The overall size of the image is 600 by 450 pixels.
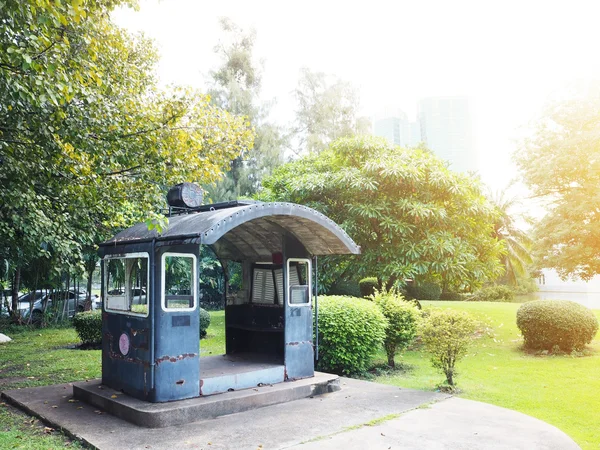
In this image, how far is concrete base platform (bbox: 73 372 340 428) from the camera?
6.33m

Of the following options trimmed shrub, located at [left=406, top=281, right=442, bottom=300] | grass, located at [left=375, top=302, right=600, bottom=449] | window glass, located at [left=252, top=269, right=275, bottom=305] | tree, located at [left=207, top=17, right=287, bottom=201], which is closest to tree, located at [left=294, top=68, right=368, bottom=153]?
tree, located at [left=207, top=17, right=287, bottom=201]

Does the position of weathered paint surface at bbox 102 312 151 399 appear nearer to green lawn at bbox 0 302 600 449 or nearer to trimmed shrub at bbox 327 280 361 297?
green lawn at bbox 0 302 600 449

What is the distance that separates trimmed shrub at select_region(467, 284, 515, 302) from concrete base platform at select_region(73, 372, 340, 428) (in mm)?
27094

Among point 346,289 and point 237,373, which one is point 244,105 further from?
point 237,373

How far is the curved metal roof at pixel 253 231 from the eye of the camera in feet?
21.8

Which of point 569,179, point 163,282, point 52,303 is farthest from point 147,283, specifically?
point 52,303

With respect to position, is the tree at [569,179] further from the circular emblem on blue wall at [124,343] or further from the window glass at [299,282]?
the circular emblem on blue wall at [124,343]

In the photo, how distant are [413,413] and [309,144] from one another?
2813 centimetres

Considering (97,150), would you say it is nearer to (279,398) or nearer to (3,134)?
(3,134)

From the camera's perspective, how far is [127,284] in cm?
756

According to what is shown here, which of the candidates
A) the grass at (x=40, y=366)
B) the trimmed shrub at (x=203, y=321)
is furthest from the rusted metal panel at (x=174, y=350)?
the trimmed shrub at (x=203, y=321)

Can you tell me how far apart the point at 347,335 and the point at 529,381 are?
3.73 metres

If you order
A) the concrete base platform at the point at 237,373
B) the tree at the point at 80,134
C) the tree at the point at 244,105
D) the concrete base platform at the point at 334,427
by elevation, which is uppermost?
the tree at the point at 244,105

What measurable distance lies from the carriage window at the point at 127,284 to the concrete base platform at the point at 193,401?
1.14 meters
